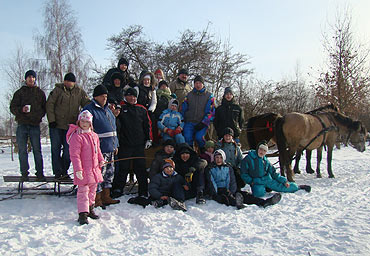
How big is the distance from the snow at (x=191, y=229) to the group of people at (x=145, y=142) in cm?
31

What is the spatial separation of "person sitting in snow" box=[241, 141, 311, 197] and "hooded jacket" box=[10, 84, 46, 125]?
382 centimetres

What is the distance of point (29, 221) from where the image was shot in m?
3.58

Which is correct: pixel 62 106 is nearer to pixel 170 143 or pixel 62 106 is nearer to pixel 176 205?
pixel 170 143

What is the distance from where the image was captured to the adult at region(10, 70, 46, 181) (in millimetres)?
4694

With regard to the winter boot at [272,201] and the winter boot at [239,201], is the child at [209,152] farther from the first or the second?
the winter boot at [272,201]

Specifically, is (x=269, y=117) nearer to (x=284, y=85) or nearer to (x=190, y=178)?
(x=190, y=178)

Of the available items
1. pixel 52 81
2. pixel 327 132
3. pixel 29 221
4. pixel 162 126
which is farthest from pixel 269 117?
pixel 52 81

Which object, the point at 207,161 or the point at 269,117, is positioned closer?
the point at 207,161

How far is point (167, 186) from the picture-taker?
4.59m

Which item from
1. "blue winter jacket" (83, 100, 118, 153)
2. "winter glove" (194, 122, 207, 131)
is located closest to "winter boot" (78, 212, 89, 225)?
"blue winter jacket" (83, 100, 118, 153)

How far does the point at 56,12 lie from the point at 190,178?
17.3m

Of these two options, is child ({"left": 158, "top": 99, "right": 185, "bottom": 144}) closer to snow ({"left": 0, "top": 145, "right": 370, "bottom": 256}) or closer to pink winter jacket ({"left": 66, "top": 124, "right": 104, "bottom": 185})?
snow ({"left": 0, "top": 145, "right": 370, "bottom": 256})

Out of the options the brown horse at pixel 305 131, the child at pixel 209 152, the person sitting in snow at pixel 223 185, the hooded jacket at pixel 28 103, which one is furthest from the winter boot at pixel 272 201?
the hooded jacket at pixel 28 103

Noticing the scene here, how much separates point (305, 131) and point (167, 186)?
374 cm
